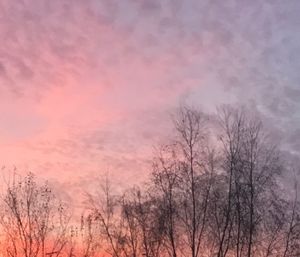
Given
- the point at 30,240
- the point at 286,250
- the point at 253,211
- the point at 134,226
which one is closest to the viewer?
the point at 30,240

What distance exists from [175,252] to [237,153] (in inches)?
317

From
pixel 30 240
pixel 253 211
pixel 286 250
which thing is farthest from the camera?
pixel 286 250

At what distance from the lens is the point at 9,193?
35.8m

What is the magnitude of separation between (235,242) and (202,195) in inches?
154

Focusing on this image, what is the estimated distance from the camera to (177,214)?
1614 inches

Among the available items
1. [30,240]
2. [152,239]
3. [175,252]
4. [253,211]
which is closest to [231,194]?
[253,211]

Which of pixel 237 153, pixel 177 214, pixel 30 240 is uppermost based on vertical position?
pixel 237 153

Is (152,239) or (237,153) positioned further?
(152,239)

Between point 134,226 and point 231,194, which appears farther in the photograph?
point 134,226

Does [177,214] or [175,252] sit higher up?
[177,214]

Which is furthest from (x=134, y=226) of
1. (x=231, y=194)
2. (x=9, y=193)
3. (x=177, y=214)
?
(x=9, y=193)

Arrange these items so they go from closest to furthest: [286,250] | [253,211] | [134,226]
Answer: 1. [253,211]
2. [286,250]
3. [134,226]

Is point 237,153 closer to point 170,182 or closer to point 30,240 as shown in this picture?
point 170,182

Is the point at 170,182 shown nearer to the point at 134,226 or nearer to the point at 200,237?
the point at 200,237
